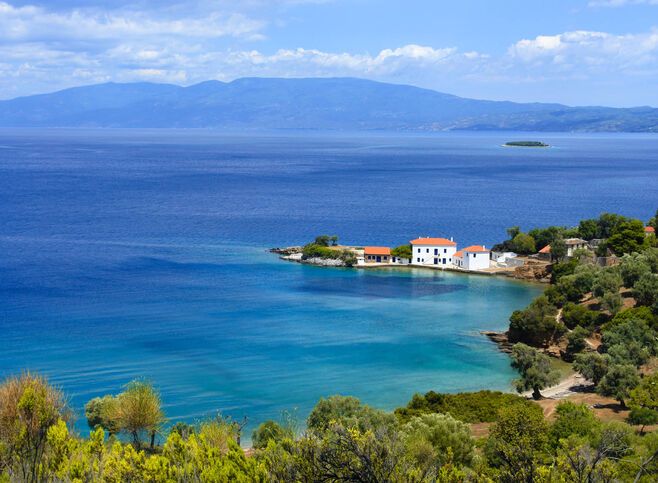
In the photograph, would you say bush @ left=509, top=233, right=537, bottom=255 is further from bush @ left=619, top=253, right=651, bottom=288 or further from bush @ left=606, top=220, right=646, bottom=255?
bush @ left=619, top=253, right=651, bottom=288

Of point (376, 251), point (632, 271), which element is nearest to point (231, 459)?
point (632, 271)

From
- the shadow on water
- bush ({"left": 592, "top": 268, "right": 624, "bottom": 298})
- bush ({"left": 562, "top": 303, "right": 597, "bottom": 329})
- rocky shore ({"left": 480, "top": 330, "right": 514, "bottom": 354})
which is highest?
bush ({"left": 592, "top": 268, "right": 624, "bottom": 298})

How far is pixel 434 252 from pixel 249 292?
17.5m

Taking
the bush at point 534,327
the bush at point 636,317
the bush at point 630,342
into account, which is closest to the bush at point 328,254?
the bush at point 534,327

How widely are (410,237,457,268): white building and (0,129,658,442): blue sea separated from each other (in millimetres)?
2155

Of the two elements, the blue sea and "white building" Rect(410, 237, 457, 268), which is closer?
the blue sea

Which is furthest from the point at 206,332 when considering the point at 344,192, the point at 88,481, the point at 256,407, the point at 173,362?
the point at 344,192

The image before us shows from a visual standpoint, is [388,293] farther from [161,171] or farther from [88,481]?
[161,171]

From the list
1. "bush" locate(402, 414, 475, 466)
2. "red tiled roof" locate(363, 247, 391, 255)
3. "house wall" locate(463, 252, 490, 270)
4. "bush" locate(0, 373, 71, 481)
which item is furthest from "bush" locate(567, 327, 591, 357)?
"bush" locate(0, 373, 71, 481)

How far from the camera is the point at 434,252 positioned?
58281mm

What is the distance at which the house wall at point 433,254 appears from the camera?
2293 inches

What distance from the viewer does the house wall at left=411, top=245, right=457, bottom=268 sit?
5825 centimetres

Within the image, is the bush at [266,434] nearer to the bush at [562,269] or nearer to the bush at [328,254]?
the bush at [562,269]

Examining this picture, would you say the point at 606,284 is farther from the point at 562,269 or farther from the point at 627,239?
Result: the point at 627,239
